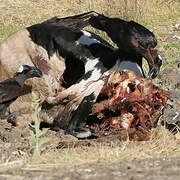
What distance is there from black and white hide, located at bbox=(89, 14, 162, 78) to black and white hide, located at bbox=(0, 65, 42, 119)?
908 millimetres

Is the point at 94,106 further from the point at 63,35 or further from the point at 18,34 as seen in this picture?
the point at 18,34

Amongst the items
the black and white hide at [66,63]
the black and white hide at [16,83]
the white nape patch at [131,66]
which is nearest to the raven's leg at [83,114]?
Result: the black and white hide at [66,63]

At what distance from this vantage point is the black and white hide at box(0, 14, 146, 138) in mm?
4531

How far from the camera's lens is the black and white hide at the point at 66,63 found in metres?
4.53

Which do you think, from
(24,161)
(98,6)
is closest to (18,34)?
(24,161)

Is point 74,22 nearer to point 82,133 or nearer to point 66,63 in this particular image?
point 66,63

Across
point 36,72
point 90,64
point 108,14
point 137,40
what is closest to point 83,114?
point 90,64

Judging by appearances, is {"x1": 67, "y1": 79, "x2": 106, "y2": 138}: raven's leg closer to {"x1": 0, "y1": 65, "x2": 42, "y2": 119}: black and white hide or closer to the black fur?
the black fur

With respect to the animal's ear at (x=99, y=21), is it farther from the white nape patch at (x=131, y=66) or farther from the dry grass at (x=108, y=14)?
the dry grass at (x=108, y=14)

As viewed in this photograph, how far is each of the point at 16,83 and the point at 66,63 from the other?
541 mm

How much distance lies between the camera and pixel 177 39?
921 centimetres

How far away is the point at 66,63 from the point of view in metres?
5.12

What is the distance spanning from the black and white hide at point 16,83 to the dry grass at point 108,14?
1.45 m

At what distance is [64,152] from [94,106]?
0.85 m
